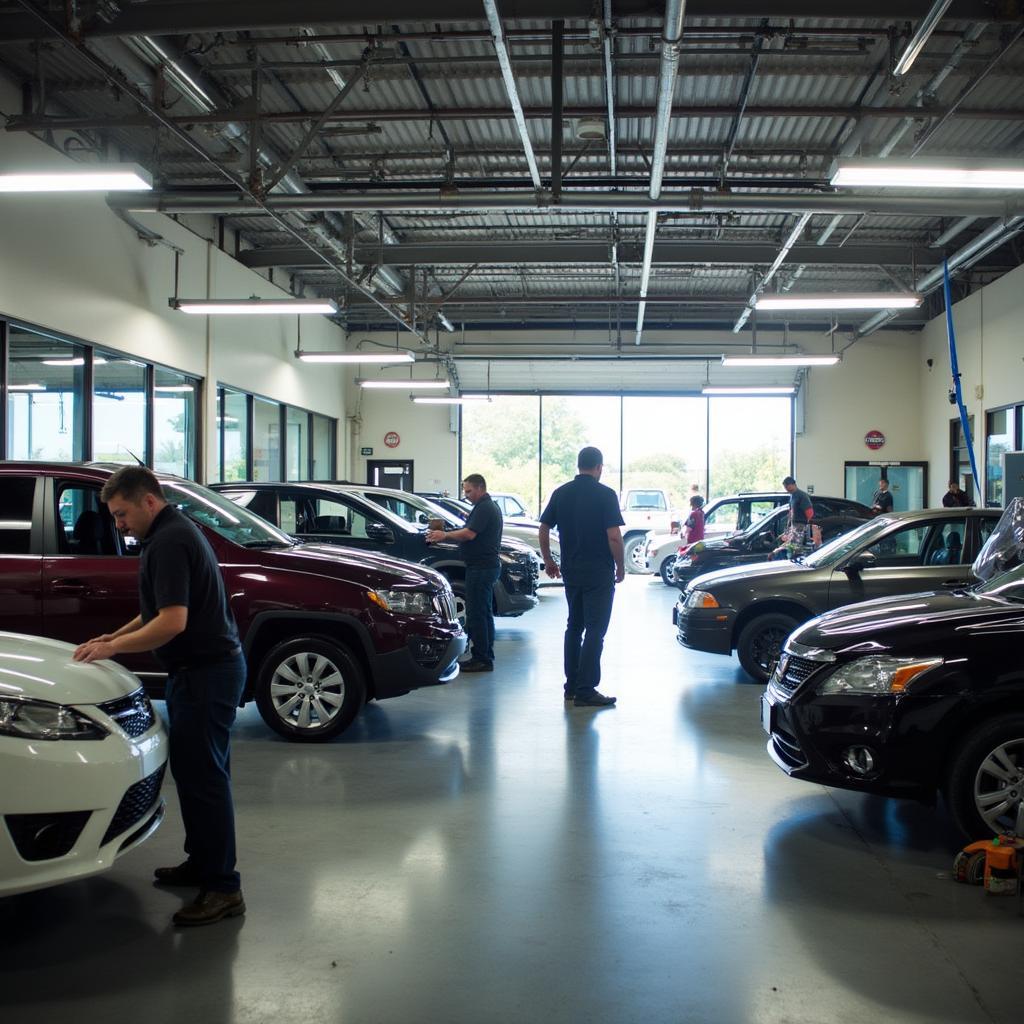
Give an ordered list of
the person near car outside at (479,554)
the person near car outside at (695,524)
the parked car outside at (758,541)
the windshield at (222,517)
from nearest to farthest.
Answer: the windshield at (222,517)
the person near car outside at (479,554)
the parked car outside at (758,541)
the person near car outside at (695,524)

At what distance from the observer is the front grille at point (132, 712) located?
370 cm

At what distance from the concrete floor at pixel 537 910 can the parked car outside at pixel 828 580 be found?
7.88 ft


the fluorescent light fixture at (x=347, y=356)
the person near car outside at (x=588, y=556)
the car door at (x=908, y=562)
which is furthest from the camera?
the fluorescent light fixture at (x=347, y=356)

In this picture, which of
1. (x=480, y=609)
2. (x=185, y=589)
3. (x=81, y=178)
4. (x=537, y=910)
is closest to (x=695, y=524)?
(x=480, y=609)

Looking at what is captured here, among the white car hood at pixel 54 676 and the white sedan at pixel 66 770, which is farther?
the white car hood at pixel 54 676

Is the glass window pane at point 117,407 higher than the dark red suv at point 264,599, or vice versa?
the glass window pane at point 117,407

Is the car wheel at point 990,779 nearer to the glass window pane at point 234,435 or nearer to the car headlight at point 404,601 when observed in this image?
the car headlight at point 404,601

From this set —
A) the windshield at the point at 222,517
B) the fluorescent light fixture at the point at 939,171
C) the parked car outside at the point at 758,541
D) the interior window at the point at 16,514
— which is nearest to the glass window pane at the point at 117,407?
the windshield at the point at 222,517

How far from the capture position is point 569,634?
26.2ft

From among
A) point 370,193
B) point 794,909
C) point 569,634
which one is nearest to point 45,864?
point 794,909

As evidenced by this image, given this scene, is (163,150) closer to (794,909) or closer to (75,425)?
(75,425)

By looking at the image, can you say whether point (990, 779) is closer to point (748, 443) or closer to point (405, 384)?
point (405, 384)

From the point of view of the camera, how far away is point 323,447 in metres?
24.7

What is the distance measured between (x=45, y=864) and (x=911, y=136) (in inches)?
523
